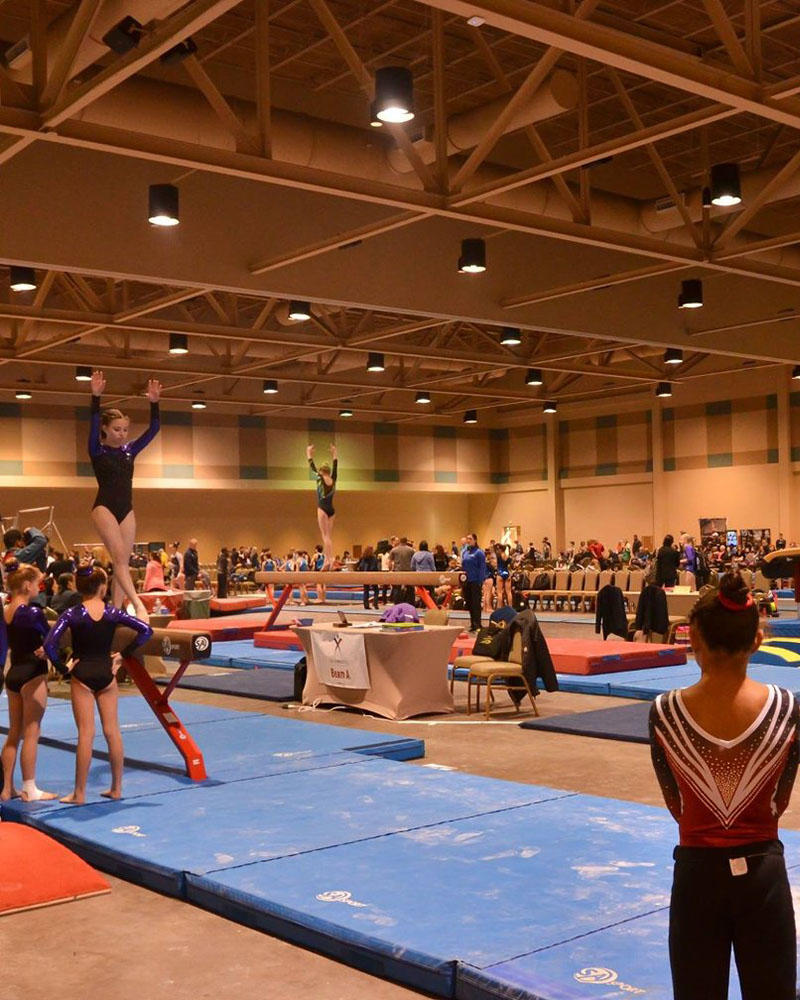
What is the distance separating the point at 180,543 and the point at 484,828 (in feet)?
86.6

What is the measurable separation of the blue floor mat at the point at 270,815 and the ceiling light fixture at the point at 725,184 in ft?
20.4

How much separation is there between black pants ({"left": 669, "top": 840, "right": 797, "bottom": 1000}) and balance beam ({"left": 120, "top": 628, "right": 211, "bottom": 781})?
201 inches

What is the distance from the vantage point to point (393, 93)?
795 centimetres

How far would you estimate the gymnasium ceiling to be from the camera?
7.87 m

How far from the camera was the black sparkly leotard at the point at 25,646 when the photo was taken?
22.1 ft

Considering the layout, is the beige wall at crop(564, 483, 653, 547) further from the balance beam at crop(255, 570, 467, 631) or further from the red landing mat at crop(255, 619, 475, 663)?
the balance beam at crop(255, 570, 467, 631)

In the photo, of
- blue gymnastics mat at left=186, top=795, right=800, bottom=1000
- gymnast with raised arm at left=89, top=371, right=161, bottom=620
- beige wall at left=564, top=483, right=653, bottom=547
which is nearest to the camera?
blue gymnastics mat at left=186, top=795, right=800, bottom=1000

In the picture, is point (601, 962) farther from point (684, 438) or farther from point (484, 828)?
point (684, 438)

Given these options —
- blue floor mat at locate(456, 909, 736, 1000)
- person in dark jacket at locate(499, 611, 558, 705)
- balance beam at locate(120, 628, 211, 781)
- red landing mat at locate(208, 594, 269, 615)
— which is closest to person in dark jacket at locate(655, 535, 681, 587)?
person in dark jacket at locate(499, 611, 558, 705)

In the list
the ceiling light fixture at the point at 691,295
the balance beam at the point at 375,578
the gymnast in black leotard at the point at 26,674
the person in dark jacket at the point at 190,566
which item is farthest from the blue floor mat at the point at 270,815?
the person in dark jacket at the point at 190,566

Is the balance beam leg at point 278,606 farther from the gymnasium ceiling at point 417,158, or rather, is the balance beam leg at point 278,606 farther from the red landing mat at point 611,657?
the gymnasium ceiling at point 417,158

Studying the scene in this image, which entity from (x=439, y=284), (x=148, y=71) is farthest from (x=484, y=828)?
(x=439, y=284)

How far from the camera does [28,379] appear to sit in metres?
26.8

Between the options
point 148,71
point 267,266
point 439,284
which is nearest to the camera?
point 148,71
